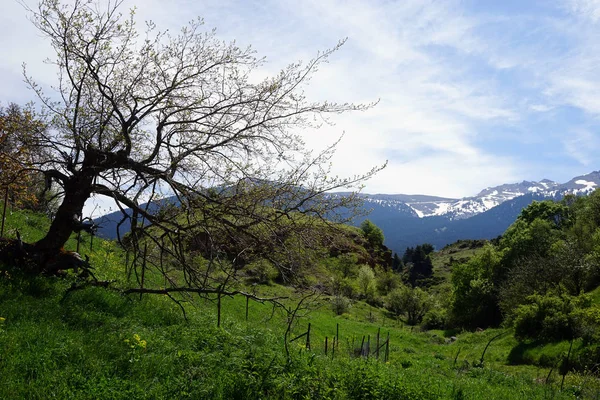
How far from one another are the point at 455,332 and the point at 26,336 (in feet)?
135

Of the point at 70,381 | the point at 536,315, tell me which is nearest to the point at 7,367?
the point at 70,381

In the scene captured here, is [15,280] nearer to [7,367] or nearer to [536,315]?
[7,367]

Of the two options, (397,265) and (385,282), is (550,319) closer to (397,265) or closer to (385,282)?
(385,282)

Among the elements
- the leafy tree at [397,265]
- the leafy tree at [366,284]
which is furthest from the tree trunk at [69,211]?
the leafy tree at [397,265]

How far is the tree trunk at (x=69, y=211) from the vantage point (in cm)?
938

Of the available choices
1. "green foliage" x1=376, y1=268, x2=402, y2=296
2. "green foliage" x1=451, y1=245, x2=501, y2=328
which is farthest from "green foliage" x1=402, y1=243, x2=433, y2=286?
"green foliage" x1=451, y1=245, x2=501, y2=328

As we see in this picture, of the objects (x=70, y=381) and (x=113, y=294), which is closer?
(x=70, y=381)

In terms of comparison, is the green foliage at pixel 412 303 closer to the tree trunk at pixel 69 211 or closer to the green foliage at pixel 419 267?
the tree trunk at pixel 69 211

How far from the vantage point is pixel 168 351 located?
7.30 m

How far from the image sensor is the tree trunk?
938 centimetres

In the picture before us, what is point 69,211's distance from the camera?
9.45 meters

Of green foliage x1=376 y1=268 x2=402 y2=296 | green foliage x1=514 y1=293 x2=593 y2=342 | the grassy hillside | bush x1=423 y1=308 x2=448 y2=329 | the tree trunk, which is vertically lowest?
bush x1=423 y1=308 x2=448 y2=329

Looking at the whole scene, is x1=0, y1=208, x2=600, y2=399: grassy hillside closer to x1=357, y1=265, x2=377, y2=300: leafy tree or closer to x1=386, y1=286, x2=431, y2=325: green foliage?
x1=386, y1=286, x2=431, y2=325: green foliage

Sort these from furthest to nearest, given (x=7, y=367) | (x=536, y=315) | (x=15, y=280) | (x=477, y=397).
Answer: (x=536, y=315) < (x=477, y=397) < (x=15, y=280) < (x=7, y=367)
